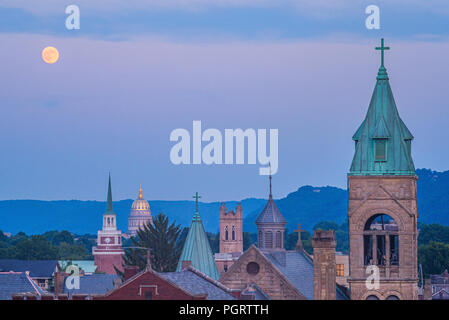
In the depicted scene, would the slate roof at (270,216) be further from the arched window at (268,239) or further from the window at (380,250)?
the window at (380,250)

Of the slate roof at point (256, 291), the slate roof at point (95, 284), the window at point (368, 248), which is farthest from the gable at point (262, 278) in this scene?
the slate roof at point (95, 284)

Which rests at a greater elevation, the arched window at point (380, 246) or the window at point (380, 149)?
the window at point (380, 149)

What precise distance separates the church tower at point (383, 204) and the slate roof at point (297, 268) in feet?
27.1

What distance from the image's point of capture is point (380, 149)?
78500 millimetres

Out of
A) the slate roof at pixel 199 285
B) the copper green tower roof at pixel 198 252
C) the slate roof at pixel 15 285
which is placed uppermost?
the copper green tower roof at pixel 198 252

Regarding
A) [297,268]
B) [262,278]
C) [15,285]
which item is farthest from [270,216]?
[262,278]

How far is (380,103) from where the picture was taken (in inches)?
3108

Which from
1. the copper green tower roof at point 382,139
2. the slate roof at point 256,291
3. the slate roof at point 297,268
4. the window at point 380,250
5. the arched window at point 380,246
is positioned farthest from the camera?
the slate roof at point 297,268

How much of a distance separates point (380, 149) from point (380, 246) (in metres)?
6.19

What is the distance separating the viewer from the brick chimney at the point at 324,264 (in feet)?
257

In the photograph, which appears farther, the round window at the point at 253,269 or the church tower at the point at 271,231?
the church tower at the point at 271,231

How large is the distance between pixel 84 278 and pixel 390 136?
336 ft

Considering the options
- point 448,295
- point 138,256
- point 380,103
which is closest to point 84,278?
point 138,256
